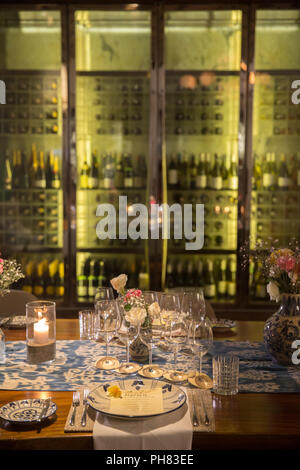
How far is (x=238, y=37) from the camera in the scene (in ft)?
12.4

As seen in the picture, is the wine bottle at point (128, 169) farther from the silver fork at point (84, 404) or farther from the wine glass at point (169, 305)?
the silver fork at point (84, 404)

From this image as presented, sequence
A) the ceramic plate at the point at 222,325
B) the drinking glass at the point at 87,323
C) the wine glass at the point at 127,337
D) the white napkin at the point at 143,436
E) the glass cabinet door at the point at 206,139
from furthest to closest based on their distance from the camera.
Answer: the glass cabinet door at the point at 206,139
the ceramic plate at the point at 222,325
the drinking glass at the point at 87,323
the wine glass at the point at 127,337
the white napkin at the point at 143,436

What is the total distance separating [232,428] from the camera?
1162mm

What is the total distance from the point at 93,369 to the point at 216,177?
2549 mm

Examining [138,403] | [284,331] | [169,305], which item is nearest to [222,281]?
[169,305]

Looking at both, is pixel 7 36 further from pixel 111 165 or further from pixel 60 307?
pixel 60 307

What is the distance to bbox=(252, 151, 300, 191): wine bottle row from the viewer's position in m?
3.77

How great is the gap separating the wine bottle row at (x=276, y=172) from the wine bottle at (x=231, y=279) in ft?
2.14

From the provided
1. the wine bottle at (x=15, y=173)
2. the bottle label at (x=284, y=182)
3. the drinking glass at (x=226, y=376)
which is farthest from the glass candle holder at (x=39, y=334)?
the bottle label at (x=284, y=182)

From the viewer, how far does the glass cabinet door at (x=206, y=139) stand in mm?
3754

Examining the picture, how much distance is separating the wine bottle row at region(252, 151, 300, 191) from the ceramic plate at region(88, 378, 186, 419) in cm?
265

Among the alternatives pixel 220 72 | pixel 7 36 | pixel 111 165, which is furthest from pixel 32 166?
pixel 220 72

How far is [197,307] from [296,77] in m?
2.71

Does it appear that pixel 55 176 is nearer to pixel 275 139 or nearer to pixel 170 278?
pixel 170 278
